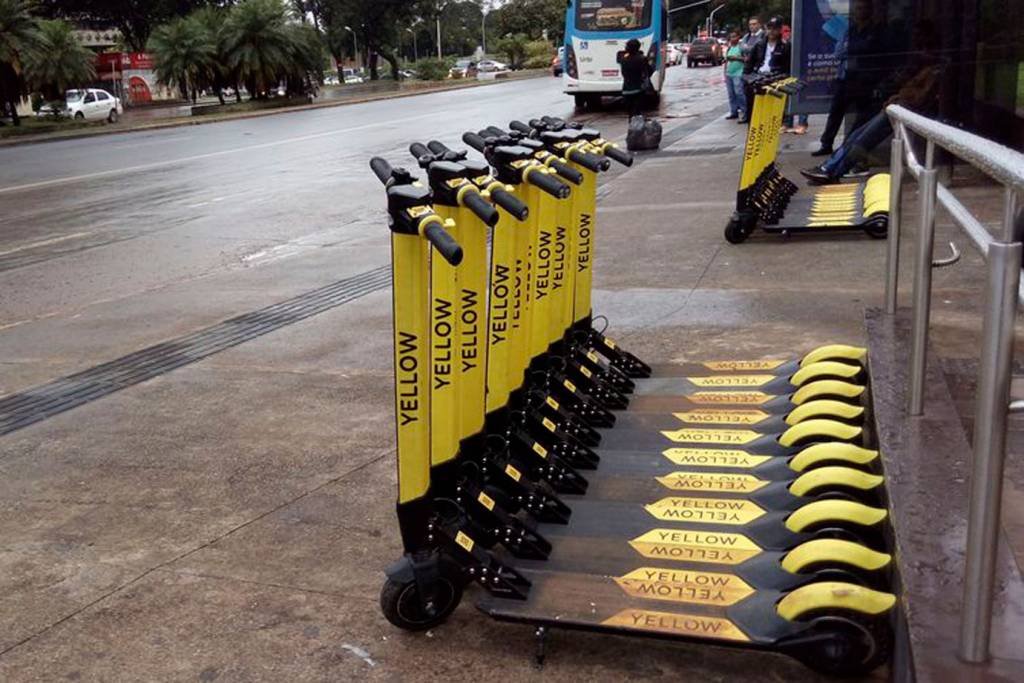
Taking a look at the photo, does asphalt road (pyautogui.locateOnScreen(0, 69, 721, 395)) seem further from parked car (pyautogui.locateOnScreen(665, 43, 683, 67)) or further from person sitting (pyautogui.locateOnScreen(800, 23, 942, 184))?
parked car (pyautogui.locateOnScreen(665, 43, 683, 67))

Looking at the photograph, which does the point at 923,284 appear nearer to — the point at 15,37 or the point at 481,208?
the point at 481,208

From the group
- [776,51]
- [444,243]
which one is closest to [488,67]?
[776,51]

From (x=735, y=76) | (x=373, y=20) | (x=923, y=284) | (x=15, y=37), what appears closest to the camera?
Result: (x=923, y=284)

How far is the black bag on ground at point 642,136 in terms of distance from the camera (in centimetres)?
1662

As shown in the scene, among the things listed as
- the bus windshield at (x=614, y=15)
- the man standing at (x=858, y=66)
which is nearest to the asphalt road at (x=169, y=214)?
the bus windshield at (x=614, y=15)

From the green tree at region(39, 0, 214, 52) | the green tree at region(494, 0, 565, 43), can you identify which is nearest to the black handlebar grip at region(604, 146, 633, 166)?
the green tree at region(39, 0, 214, 52)

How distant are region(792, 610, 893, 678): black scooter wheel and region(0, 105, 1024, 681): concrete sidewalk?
0.40ft

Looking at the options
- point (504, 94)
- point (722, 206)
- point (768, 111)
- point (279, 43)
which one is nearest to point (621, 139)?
point (722, 206)

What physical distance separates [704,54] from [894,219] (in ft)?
187

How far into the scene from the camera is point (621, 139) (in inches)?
764

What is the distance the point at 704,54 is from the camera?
193 ft

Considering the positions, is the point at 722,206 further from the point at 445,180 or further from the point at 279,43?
the point at 279,43

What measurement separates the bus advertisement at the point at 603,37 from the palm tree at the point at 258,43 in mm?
19625

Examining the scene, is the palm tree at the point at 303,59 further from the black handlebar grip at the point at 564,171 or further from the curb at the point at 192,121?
the black handlebar grip at the point at 564,171
